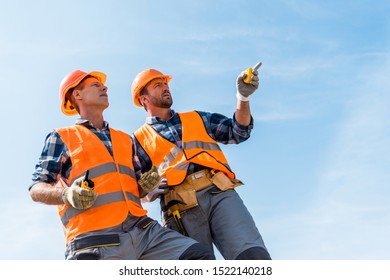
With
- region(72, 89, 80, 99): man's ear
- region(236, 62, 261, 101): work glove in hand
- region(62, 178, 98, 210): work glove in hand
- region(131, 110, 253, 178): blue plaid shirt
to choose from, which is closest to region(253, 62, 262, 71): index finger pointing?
region(236, 62, 261, 101): work glove in hand

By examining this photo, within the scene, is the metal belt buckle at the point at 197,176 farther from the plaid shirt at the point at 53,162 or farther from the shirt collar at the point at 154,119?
the plaid shirt at the point at 53,162

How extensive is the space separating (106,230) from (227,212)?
153 cm

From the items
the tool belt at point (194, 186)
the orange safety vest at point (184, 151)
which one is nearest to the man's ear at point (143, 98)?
the orange safety vest at point (184, 151)

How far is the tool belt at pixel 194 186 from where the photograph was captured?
286 inches

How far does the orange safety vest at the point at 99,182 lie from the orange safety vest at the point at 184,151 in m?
0.71

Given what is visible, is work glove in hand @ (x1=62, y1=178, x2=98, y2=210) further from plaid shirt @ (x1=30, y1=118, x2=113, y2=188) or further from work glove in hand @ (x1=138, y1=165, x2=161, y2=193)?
work glove in hand @ (x1=138, y1=165, x2=161, y2=193)

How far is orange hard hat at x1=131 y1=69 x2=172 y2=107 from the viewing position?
27.5ft

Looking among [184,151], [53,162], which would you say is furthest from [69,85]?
[184,151]

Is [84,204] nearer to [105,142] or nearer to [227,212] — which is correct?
[105,142]

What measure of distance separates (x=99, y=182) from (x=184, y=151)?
1.40m

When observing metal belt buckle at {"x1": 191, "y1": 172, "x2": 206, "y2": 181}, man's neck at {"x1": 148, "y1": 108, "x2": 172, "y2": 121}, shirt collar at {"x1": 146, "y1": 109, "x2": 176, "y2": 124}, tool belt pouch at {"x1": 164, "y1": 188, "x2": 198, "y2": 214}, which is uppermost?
man's neck at {"x1": 148, "y1": 108, "x2": 172, "y2": 121}

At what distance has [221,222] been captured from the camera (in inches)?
283

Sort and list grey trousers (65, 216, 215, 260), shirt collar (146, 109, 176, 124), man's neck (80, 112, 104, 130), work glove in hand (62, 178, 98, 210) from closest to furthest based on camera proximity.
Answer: work glove in hand (62, 178, 98, 210), grey trousers (65, 216, 215, 260), man's neck (80, 112, 104, 130), shirt collar (146, 109, 176, 124)

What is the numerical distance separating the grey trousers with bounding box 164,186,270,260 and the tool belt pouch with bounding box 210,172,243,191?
59mm
